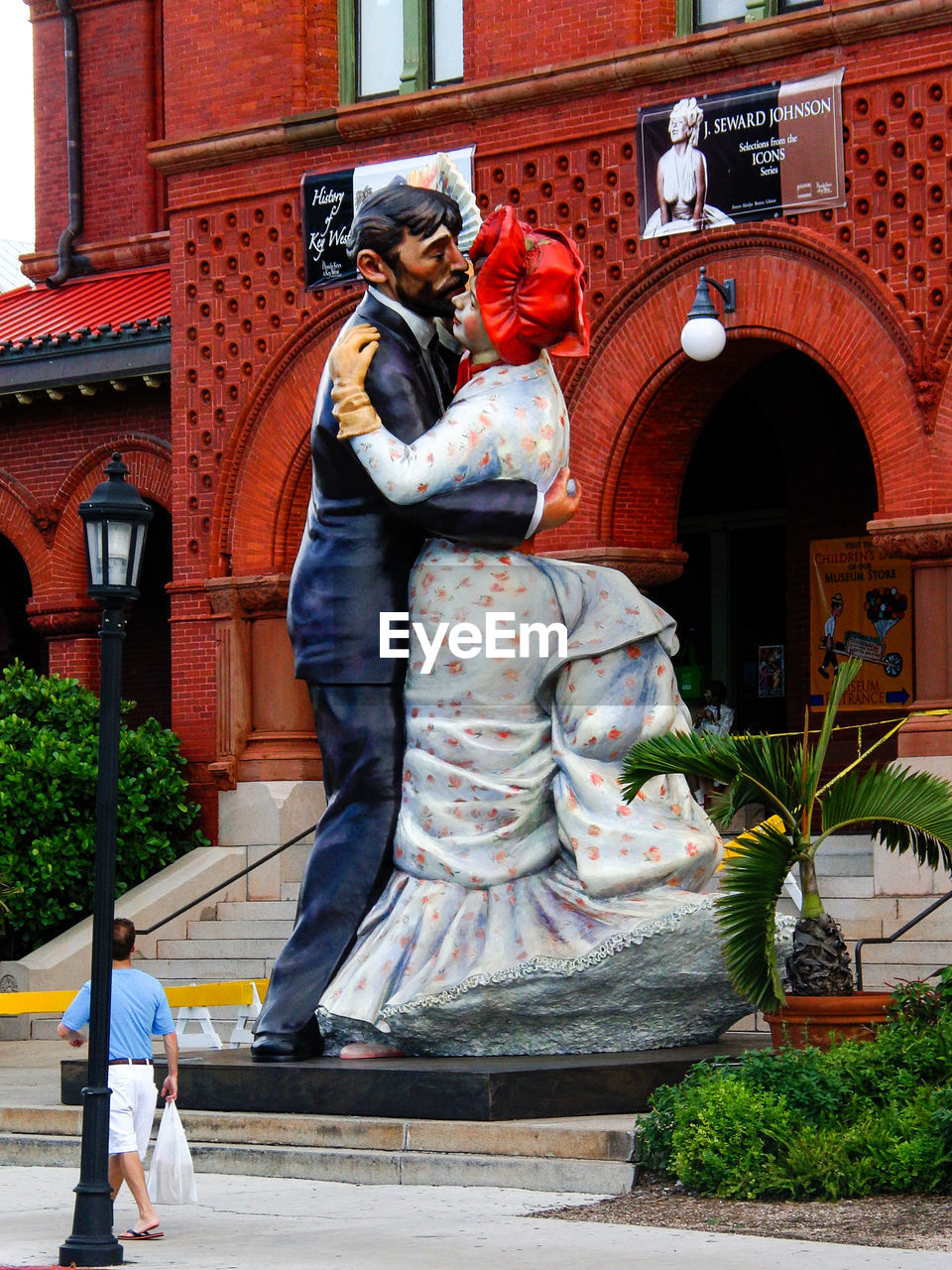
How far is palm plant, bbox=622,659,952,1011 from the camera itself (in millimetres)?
10781

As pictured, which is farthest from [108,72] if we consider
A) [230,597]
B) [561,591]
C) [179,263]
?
[561,591]

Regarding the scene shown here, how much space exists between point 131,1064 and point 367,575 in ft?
9.08

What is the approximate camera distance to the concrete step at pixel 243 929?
68.5ft

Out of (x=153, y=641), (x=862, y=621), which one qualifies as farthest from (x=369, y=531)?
(x=153, y=641)

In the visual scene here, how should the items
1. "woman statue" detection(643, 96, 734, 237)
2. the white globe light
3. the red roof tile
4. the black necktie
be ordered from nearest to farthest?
1. the black necktie
2. the white globe light
3. "woman statue" detection(643, 96, 734, 237)
4. the red roof tile

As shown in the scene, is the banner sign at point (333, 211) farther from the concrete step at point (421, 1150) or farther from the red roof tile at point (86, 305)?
the concrete step at point (421, 1150)

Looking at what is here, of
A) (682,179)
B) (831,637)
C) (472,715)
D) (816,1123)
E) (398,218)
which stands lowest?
(816,1123)

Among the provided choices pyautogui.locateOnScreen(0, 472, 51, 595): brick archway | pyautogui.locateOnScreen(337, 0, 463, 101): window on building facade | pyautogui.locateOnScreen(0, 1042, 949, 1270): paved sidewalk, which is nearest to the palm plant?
pyautogui.locateOnScreen(0, 1042, 949, 1270): paved sidewalk

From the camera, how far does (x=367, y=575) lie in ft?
38.2

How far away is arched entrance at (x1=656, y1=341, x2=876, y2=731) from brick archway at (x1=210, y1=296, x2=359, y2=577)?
13.2 feet

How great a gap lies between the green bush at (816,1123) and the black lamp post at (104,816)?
2.39 m

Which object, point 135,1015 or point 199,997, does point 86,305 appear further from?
point 135,1015

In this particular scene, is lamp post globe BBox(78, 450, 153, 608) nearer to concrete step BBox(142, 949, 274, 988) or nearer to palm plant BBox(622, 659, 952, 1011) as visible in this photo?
palm plant BBox(622, 659, 952, 1011)

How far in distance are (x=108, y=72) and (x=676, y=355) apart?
1121cm
